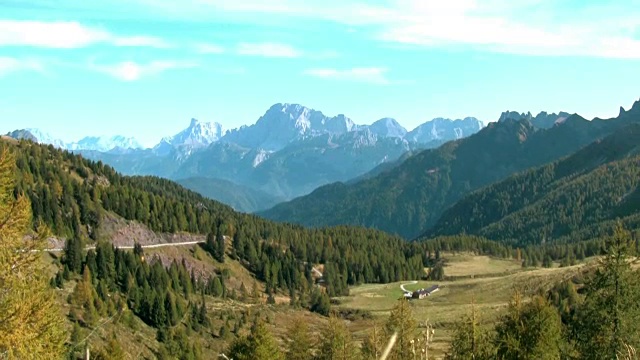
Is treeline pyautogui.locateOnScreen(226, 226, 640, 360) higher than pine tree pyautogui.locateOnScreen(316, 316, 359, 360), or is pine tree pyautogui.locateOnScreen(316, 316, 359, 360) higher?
treeline pyautogui.locateOnScreen(226, 226, 640, 360)

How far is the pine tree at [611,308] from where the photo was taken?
41.0 m

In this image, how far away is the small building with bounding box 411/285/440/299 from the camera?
177 meters

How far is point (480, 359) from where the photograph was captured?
39.7 m

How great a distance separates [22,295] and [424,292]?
560 feet

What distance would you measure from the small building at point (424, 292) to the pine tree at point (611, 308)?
443 ft

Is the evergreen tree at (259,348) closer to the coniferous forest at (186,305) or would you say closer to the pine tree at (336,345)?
the coniferous forest at (186,305)

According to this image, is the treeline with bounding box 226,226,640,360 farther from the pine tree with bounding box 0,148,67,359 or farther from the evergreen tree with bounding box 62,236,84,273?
the evergreen tree with bounding box 62,236,84,273

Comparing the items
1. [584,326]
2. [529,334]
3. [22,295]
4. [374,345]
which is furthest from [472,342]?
[22,295]

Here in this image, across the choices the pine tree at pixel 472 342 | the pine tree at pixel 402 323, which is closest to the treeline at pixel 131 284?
the pine tree at pixel 402 323

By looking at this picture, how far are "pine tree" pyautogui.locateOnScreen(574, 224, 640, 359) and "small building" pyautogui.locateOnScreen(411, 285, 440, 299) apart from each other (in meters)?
135

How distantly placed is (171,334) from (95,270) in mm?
44851

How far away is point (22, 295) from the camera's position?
19.4 m

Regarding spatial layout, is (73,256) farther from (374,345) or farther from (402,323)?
(374,345)

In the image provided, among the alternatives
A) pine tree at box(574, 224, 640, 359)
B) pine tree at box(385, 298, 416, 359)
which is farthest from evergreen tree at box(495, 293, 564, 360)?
pine tree at box(385, 298, 416, 359)
